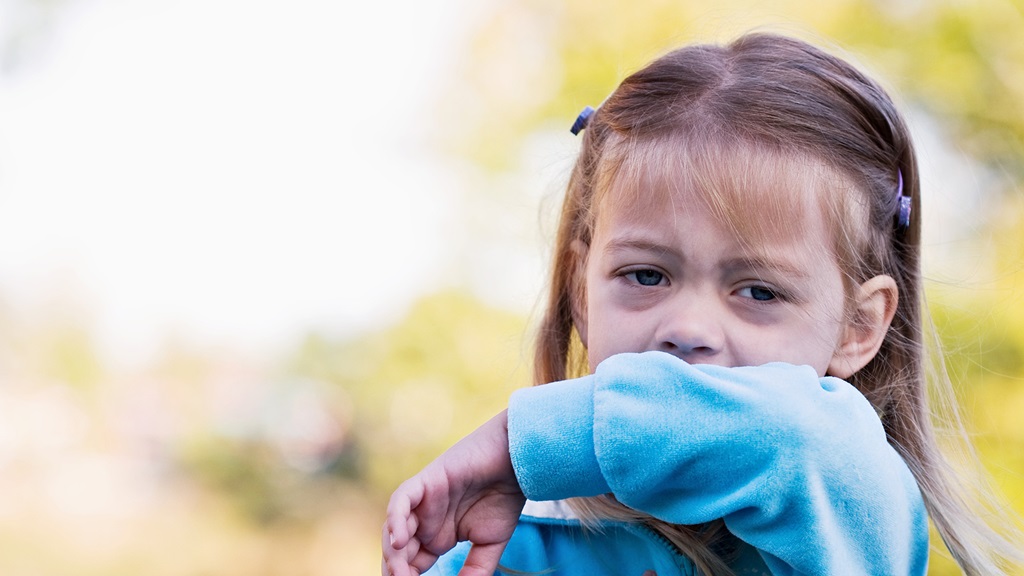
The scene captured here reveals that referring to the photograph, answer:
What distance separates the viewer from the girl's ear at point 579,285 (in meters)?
1.93

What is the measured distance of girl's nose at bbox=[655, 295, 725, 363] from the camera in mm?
1509

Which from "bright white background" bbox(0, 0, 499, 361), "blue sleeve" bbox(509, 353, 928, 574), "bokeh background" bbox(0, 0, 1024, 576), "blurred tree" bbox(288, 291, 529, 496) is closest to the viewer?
"blue sleeve" bbox(509, 353, 928, 574)

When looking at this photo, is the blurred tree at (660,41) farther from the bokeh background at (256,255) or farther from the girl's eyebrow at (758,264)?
the girl's eyebrow at (758,264)

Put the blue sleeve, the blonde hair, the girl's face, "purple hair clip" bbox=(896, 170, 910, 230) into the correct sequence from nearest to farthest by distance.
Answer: the blue sleeve → the girl's face → the blonde hair → "purple hair clip" bbox=(896, 170, 910, 230)

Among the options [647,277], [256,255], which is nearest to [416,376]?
[256,255]

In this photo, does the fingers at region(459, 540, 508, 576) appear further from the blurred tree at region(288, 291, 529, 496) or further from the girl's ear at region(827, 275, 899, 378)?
the blurred tree at region(288, 291, 529, 496)

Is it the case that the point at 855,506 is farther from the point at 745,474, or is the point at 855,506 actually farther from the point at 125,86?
the point at 125,86

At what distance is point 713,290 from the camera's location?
1.56 m

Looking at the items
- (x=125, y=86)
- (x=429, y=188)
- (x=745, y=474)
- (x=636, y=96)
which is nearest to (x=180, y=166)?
(x=125, y=86)

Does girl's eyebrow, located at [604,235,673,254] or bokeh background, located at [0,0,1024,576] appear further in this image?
bokeh background, located at [0,0,1024,576]

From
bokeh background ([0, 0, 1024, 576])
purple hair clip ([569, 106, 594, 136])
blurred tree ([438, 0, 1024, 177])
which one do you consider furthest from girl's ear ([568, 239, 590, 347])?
bokeh background ([0, 0, 1024, 576])

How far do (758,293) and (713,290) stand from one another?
72mm

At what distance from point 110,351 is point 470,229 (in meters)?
2.90

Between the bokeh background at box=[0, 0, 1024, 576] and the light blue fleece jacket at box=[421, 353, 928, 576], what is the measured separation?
380 cm
